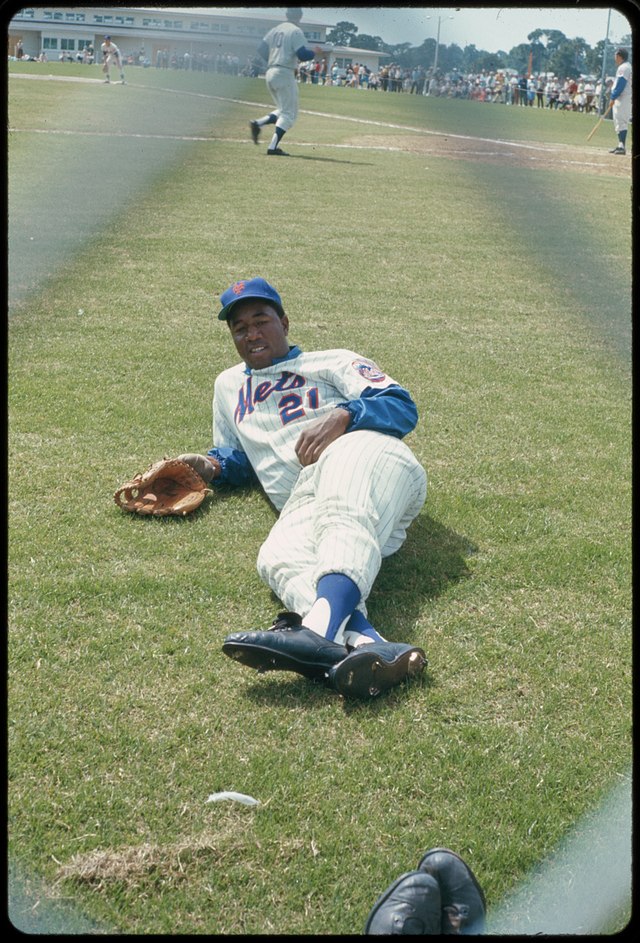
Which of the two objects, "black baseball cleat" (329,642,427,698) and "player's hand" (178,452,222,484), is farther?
"player's hand" (178,452,222,484)

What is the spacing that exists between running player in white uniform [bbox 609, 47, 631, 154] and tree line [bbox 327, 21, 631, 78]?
24mm

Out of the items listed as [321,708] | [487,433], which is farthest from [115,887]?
[487,433]

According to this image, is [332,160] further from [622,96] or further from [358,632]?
[622,96]

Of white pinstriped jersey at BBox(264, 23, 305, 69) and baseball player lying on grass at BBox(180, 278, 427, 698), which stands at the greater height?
white pinstriped jersey at BBox(264, 23, 305, 69)

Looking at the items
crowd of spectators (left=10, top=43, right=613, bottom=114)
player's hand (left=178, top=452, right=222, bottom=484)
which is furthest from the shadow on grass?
crowd of spectators (left=10, top=43, right=613, bottom=114)

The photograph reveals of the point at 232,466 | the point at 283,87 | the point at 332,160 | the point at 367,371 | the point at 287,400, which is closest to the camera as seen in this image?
the point at 283,87

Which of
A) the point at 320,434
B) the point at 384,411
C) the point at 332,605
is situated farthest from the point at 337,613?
the point at 384,411

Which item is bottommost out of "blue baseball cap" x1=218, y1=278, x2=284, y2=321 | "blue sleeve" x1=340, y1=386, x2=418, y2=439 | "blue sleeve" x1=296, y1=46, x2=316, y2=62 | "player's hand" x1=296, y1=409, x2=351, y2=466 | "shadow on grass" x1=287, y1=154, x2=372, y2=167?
"player's hand" x1=296, y1=409, x2=351, y2=466

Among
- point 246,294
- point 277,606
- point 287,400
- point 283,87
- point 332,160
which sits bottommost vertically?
point 277,606

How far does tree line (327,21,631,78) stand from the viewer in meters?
0.82

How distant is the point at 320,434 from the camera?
3.11 meters

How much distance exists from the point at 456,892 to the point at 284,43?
143cm

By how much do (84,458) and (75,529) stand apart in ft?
2.25

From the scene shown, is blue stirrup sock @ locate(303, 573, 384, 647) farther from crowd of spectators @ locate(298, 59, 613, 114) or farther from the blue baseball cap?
crowd of spectators @ locate(298, 59, 613, 114)
